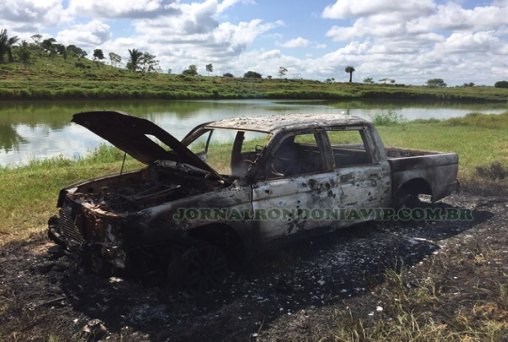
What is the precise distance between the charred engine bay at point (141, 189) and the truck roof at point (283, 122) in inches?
35.3

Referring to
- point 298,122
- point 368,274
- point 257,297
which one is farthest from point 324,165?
point 257,297

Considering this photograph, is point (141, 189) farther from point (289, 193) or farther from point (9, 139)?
point (9, 139)

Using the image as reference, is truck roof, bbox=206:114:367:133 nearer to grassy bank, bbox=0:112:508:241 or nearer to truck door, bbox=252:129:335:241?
truck door, bbox=252:129:335:241

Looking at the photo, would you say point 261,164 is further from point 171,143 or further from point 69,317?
point 69,317

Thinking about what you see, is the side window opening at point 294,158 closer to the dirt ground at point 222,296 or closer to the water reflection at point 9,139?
the dirt ground at point 222,296

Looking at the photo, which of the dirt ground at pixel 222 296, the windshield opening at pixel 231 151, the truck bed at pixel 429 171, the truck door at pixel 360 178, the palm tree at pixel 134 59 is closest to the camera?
the dirt ground at pixel 222 296

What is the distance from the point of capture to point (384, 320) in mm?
4008

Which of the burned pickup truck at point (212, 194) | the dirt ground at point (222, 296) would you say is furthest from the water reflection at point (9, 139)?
the burned pickup truck at point (212, 194)

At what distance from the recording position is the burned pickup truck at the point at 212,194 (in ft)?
14.1

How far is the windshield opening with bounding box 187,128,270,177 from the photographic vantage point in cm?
Result: 546

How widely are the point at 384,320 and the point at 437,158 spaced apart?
12.1 feet

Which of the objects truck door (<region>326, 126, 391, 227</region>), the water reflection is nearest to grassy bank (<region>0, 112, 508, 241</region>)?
truck door (<region>326, 126, 391, 227</region>)

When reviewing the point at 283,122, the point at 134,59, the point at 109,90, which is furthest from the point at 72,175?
the point at 134,59

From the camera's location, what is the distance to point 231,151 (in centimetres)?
598
